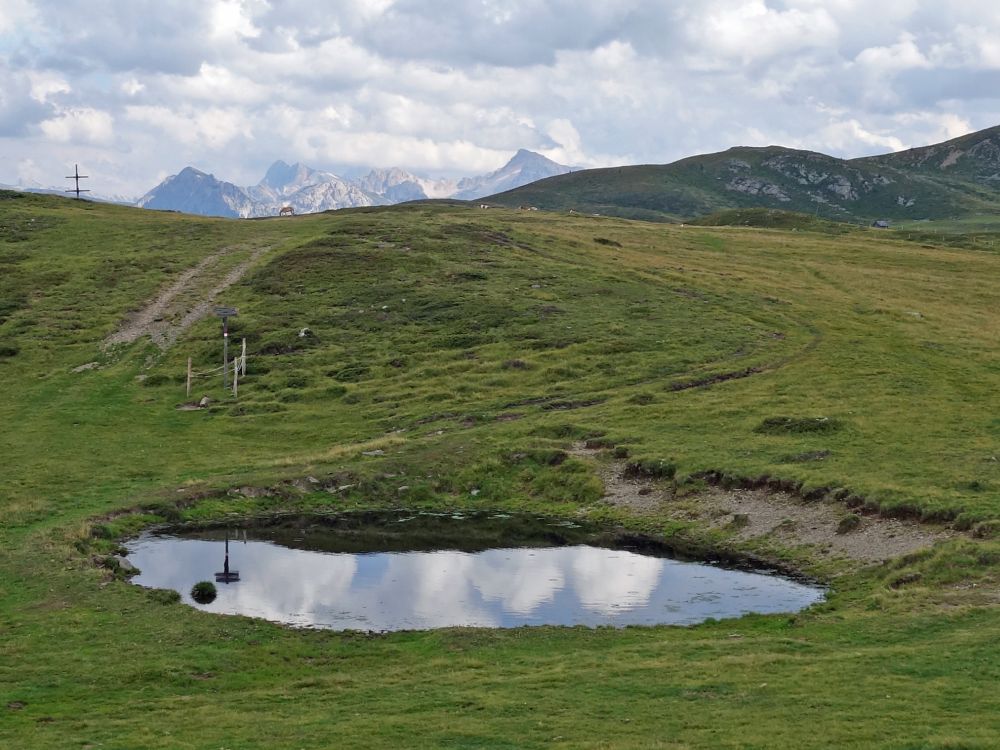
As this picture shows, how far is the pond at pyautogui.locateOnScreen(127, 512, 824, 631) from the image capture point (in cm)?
3956

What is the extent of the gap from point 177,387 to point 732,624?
57006mm

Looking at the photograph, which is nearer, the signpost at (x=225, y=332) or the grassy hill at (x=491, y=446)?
the grassy hill at (x=491, y=446)

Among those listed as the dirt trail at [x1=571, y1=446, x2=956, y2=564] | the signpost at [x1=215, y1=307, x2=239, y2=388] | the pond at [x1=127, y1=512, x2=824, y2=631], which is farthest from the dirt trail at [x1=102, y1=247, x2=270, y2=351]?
the dirt trail at [x1=571, y1=446, x2=956, y2=564]

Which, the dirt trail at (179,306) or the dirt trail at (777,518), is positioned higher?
the dirt trail at (179,306)

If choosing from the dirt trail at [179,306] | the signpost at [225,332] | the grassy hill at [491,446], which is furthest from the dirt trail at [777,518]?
the dirt trail at [179,306]

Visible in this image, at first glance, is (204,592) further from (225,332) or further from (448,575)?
(225,332)

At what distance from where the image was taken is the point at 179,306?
103438 mm

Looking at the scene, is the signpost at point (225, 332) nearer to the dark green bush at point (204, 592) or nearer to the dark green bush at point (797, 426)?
the dark green bush at point (204, 592)

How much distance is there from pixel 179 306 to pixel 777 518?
239 ft

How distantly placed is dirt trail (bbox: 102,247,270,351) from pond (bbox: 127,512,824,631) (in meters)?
45.0

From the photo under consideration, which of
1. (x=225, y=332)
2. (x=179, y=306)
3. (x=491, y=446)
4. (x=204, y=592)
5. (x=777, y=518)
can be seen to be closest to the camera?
(x=204, y=592)

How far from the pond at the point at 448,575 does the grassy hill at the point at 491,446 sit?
7.72 ft

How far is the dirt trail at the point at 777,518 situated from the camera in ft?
144

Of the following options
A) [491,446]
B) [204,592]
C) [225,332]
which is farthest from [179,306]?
[204,592]
